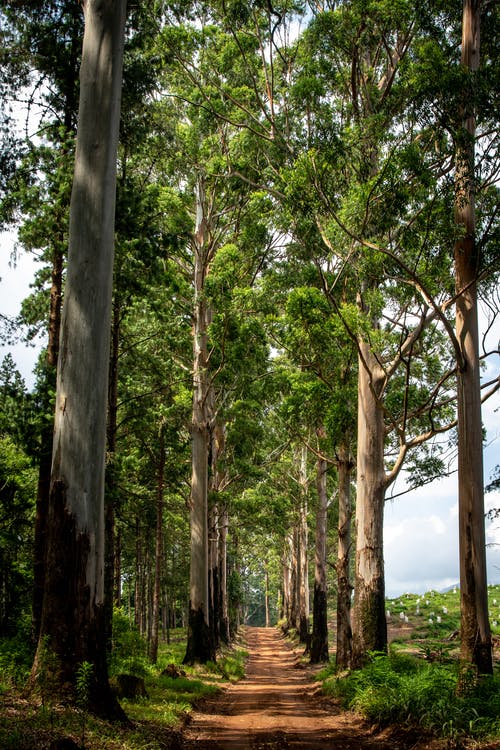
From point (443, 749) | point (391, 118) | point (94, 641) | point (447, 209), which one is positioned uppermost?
point (391, 118)

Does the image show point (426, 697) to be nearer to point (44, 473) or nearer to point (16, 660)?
point (16, 660)

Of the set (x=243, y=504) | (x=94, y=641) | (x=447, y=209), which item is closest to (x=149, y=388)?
(x=243, y=504)

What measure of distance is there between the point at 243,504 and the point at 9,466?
37.6 ft

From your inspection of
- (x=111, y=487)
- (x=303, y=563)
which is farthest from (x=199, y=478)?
(x=303, y=563)

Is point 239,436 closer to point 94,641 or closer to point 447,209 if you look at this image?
point 447,209

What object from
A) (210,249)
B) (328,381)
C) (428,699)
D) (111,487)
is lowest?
(428,699)

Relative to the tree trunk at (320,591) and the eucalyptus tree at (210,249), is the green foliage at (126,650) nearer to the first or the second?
the eucalyptus tree at (210,249)

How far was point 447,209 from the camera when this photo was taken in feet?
35.6

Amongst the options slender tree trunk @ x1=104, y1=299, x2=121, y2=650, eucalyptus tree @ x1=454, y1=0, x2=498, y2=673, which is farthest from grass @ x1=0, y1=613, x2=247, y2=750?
eucalyptus tree @ x1=454, y1=0, x2=498, y2=673

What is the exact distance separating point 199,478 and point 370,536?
25.3 feet

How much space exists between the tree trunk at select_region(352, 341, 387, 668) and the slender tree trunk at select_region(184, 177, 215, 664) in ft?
22.2

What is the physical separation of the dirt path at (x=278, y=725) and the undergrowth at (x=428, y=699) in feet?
1.07

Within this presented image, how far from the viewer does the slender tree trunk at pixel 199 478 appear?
18297 millimetres

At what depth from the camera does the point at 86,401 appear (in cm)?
740
